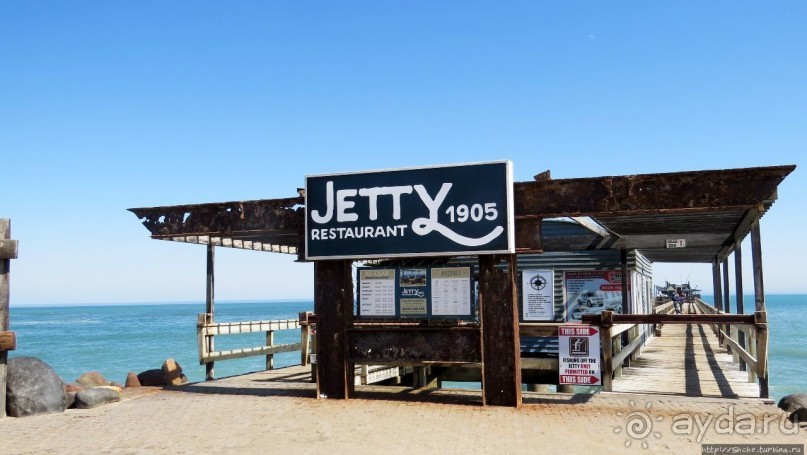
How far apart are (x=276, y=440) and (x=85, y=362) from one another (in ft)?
149

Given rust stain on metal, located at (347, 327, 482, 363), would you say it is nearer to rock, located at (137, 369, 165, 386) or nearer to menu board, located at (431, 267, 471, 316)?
menu board, located at (431, 267, 471, 316)

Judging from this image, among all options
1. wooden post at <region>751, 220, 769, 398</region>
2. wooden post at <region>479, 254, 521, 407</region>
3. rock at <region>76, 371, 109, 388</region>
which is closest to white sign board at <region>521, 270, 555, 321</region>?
wooden post at <region>751, 220, 769, 398</region>

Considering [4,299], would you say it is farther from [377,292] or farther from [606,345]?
[606,345]

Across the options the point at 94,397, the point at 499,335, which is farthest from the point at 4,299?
the point at 499,335

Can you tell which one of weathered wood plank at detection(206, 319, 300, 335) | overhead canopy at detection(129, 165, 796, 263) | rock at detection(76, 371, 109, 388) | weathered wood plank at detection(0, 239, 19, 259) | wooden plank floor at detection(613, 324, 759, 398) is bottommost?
rock at detection(76, 371, 109, 388)

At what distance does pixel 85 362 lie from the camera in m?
47.7

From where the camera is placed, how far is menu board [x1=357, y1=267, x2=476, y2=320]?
10781 millimetres

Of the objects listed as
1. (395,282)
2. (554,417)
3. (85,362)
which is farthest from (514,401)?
(85,362)

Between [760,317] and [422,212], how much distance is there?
5430 mm

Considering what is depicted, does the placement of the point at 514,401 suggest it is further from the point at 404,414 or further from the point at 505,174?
the point at 505,174

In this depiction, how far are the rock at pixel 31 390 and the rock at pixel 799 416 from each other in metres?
10.9

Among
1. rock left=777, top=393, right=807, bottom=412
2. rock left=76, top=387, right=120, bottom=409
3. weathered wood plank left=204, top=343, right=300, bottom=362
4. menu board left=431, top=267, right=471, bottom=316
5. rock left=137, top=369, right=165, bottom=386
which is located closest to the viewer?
rock left=777, top=393, right=807, bottom=412

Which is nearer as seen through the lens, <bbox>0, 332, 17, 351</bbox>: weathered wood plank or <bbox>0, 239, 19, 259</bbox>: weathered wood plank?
<bbox>0, 332, 17, 351</bbox>: weathered wood plank

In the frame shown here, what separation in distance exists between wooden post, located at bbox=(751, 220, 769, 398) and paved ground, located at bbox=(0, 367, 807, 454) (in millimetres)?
497
